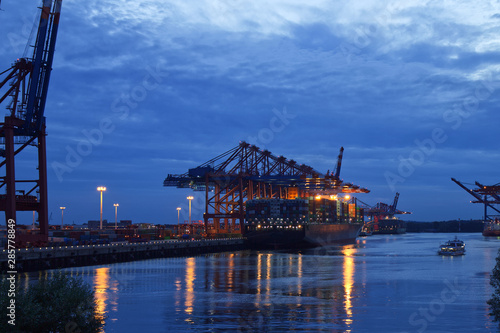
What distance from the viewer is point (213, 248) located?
11412 cm

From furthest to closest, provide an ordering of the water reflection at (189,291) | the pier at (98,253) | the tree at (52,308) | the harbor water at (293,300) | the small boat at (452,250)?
1. the small boat at (452,250)
2. the pier at (98,253)
3. the water reflection at (189,291)
4. the harbor water at (293,300)
5. the tree at (52,308)

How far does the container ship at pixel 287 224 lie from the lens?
134250mm

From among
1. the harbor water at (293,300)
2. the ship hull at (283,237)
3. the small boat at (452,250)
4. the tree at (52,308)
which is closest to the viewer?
the tree at (52,308)

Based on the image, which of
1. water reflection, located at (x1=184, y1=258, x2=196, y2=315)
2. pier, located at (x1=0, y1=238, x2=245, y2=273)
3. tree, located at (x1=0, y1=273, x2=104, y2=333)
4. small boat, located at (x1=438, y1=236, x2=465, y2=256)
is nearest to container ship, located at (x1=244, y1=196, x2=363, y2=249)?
pier, located at (x1=0, y1=238, x2=245, y2=273)

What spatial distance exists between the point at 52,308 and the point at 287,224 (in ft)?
392

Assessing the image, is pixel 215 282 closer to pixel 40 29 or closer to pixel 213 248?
pixel 40 29

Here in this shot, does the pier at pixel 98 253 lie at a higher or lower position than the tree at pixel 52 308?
lower

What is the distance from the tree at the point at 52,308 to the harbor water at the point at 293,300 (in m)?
7.96

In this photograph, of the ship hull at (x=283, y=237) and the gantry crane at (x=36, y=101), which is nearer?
the gantry crane at (x=36, y=101)

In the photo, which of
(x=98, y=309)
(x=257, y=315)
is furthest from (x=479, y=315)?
(x=98, y=309)

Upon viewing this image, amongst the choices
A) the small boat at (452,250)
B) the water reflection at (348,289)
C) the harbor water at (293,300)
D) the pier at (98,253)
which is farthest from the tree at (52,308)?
the small boat at (452,250)

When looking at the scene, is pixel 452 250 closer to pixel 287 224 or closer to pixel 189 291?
pixel 287 224

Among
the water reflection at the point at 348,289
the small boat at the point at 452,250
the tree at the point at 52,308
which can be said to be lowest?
the small boat at the point at 452,250

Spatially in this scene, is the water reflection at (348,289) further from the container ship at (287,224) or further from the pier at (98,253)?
the container ship at (287,224)
